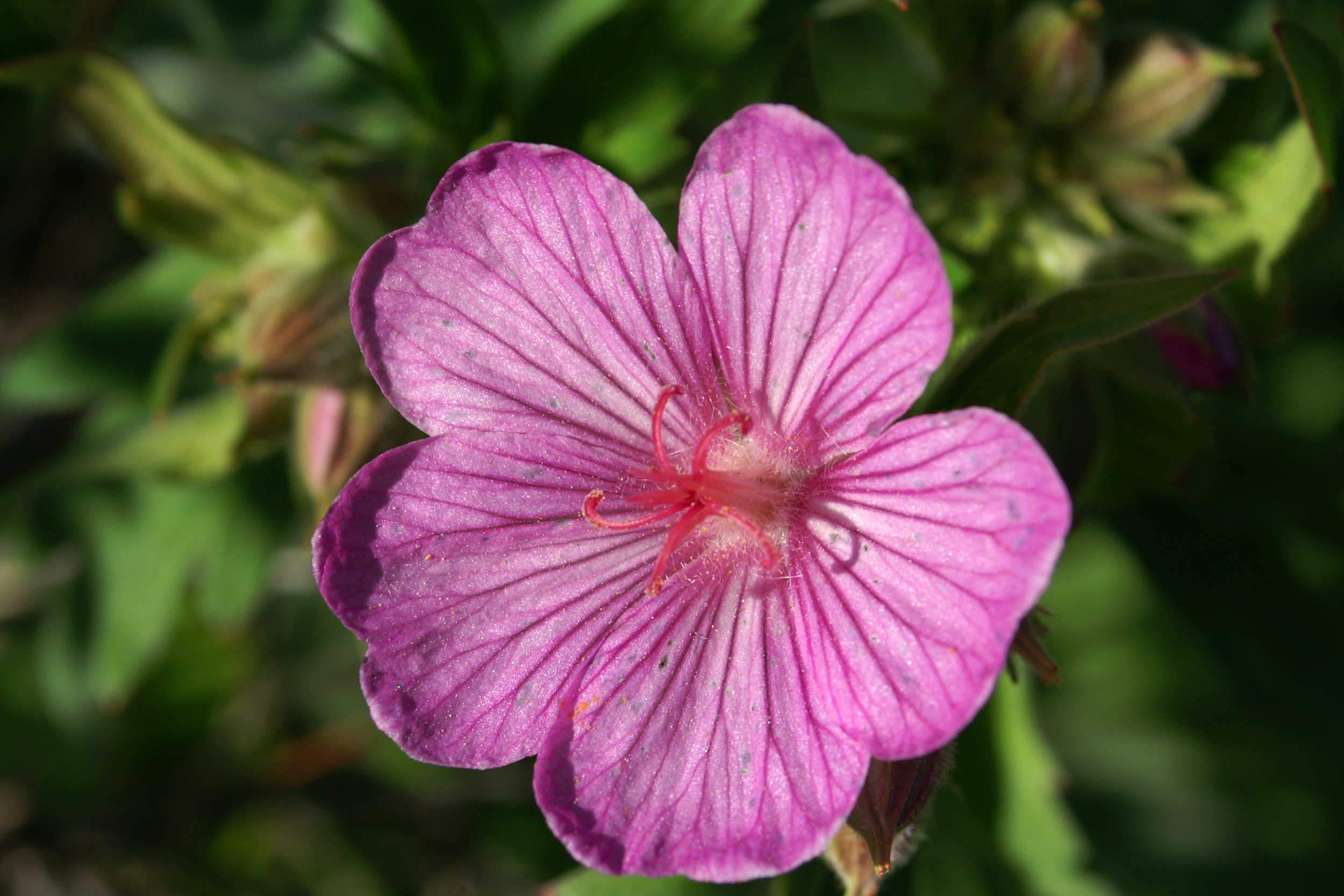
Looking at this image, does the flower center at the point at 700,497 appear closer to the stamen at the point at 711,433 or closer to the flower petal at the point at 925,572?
the stamen at the point at 711,433

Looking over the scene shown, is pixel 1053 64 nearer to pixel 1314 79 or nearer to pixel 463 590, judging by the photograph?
pixel 1314 79

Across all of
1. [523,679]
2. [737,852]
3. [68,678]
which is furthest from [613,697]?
[68,678]

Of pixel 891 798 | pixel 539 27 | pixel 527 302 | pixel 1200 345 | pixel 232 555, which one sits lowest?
pixel 232 555

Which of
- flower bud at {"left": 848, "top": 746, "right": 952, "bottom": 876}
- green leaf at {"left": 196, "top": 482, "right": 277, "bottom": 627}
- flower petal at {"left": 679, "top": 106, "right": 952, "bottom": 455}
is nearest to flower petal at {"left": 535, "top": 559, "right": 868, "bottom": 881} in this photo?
flower bud at {"left": 848, "top": 746, "right": 952, "bottom": 876}

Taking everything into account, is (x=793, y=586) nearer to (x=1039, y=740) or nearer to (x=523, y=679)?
(x=523, y=679)

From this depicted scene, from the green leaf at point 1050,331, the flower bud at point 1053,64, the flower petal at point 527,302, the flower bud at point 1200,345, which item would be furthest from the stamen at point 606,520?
the flower bud at point 1053,64

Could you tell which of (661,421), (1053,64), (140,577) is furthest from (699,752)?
(140,577)

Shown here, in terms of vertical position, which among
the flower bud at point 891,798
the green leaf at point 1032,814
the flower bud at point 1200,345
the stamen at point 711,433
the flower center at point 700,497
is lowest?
the green leaf at point 1032,814

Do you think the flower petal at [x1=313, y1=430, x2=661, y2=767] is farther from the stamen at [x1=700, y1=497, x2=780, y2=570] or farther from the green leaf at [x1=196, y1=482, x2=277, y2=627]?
the green leaf at [x1=196, y1=482, x2=277, y2=627]
